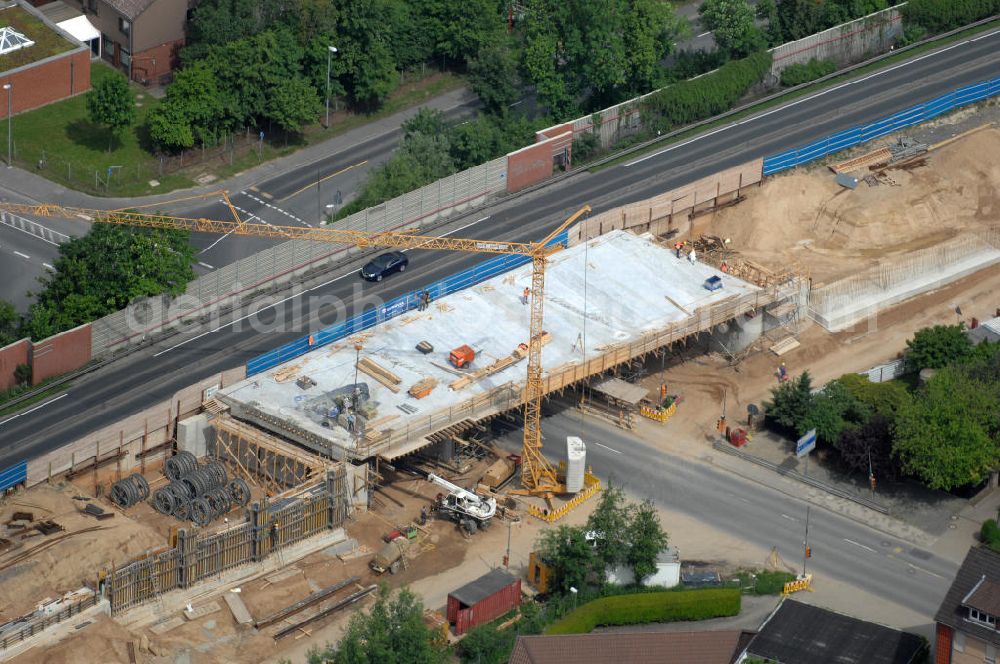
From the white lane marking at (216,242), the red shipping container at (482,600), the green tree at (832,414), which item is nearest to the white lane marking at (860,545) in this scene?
the green tree at (832,414)

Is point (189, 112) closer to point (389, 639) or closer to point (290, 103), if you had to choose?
point (290, 103)

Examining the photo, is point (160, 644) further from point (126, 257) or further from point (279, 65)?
point (279, 65)

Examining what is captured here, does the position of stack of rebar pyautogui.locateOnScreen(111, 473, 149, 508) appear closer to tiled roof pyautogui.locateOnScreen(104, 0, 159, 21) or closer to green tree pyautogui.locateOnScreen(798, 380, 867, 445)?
green tree pyautogui.locateOnScreen(798, 380, 867, 445)

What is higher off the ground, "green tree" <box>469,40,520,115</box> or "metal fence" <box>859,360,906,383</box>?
"green tree" <box>469,40,520,115</box>

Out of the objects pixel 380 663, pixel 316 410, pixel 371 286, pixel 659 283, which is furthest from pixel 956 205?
pixel 380 663

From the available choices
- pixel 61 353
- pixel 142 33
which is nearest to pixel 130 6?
pixel 142 33

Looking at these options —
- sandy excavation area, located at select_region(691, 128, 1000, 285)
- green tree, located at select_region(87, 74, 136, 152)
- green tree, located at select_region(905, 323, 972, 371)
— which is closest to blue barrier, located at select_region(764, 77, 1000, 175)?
sandy excavation area, located at select_region(691, 128, 1000, 285)
